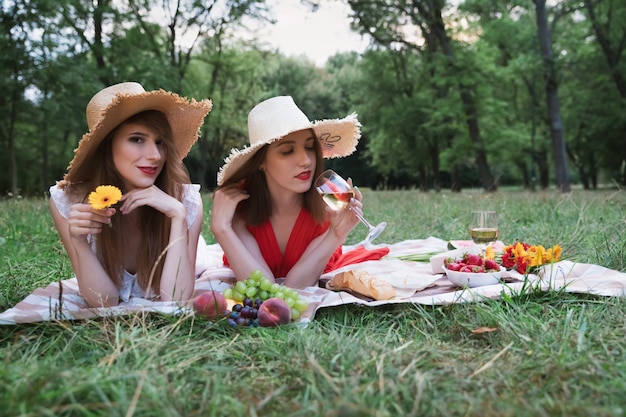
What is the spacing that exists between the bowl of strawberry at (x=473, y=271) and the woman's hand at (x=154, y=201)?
1.71 meters

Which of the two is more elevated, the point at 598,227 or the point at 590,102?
the point at 590,102

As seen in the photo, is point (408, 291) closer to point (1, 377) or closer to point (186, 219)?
point (186, 219)

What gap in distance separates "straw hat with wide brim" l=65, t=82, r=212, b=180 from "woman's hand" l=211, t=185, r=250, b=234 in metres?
0.47

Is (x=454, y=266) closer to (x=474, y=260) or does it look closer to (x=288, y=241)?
(x=474, y=260)

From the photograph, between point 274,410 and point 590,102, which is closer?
point 274,410

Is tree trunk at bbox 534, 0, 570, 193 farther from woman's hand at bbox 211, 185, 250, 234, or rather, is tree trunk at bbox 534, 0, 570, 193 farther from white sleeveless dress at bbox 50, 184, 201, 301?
white sleeveless dress at bbox 50, 184, 201, 301

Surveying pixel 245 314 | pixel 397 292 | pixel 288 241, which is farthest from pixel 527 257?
pixel 245 314

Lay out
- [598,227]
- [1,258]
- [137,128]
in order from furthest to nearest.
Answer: [598,227] → [1,258] → [137,128]

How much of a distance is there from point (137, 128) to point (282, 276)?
1536 millimetres

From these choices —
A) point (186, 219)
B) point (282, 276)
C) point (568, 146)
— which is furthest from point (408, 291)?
point (568, 146)

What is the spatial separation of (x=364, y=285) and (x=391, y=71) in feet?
75.9

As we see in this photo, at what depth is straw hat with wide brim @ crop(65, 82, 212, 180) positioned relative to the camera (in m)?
2.65

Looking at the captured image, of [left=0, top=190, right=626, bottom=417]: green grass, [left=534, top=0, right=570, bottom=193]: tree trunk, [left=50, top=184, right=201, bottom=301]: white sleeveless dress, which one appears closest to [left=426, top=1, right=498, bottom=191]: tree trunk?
[left=534, top=0, right=570, bottom=193]: tree trunk

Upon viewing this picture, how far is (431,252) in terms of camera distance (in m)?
4.49
